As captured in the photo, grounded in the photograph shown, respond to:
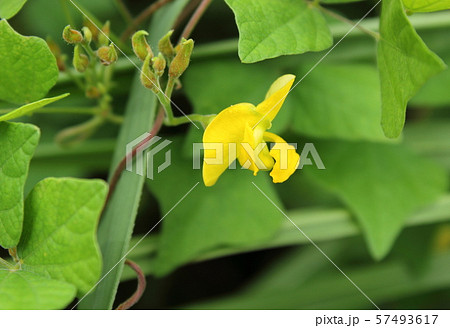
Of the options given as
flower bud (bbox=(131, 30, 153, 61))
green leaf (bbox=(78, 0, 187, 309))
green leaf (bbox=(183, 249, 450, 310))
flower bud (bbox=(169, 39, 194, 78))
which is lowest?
green leaf (bbox=(183, 249, 450, 310))

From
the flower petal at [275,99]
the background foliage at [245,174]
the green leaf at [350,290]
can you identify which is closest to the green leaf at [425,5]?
the background foliage at [245,174]

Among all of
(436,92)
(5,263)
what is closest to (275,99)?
(5,263)

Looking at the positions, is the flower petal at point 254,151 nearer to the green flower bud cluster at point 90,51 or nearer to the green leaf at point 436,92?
the green flower bud cluster at point 90,51

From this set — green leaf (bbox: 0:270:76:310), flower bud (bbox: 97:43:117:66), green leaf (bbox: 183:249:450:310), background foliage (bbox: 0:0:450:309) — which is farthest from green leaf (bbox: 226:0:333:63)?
green leaf (bbox: 183:249:450:310)

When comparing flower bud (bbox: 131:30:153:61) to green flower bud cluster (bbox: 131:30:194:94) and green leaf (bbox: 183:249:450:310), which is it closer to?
green flower bud cluster (bbox: 131:30:194:94)

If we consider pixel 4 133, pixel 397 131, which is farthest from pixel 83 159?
pixel 397 131

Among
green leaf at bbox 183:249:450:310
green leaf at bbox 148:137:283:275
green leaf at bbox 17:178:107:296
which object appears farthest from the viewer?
green leaf at bbox 183:249:450:310

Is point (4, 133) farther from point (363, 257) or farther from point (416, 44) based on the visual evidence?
point (363, 257)
